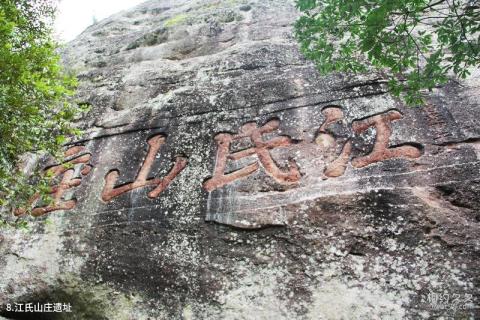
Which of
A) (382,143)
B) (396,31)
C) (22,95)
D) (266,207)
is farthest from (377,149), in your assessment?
(22,95)

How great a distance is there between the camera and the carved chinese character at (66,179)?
4.55 m

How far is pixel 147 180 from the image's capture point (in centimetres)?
437

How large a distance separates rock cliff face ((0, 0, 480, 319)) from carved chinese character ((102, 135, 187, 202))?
2cm

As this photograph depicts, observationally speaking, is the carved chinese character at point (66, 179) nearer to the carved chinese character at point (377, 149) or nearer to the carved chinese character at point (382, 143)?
the carved chinese character at point (377, 149)

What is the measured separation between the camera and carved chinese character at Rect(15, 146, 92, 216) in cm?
455

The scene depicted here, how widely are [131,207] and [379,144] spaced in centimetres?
285

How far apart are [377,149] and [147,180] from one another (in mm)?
2658

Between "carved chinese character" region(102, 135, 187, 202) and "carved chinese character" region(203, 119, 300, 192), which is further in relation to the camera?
"carved chinese character" region(102, 135, 187, 202)

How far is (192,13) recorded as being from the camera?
8.75 meters

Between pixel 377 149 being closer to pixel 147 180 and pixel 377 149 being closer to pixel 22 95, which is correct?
pixel 147 180

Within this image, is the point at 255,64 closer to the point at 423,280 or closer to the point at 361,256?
the point at 361,256

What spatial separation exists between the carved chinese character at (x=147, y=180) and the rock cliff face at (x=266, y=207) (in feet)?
0.06

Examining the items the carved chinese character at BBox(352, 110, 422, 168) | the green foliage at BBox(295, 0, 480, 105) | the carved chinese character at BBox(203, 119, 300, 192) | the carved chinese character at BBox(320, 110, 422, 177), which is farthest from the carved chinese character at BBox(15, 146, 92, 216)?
the carved chinese character at BBox(352, 110, 422, 168)

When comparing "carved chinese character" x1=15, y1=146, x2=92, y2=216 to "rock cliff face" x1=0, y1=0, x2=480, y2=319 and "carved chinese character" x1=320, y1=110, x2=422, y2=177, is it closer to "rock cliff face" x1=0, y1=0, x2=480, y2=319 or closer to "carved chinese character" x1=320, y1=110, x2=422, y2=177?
"rock cliff face" x1=0, y1=0, x2=480, y2=319
